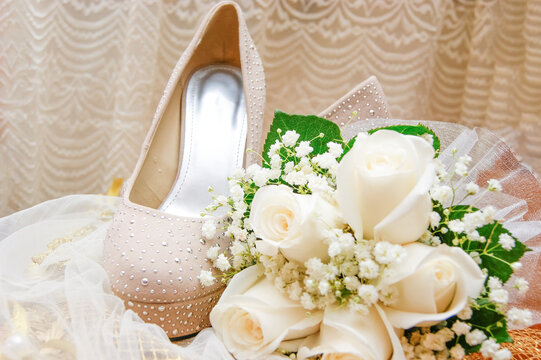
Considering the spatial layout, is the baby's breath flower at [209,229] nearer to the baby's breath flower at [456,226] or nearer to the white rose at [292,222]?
the white rose at [292,222]

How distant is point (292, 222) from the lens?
0.45 metres

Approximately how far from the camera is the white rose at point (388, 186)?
41cm

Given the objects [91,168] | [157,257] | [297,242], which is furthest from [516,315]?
[91,168]

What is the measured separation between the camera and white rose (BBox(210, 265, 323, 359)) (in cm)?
45

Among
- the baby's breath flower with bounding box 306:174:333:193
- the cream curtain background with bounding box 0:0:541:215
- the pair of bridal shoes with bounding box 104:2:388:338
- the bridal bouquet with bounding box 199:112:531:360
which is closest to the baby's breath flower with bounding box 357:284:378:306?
the bridal bouquet with bounding box 199:112:531:360

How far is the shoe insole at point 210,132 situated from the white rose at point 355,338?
1.33 feet

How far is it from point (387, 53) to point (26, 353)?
35.0 inches

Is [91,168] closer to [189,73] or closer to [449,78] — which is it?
[189,73]

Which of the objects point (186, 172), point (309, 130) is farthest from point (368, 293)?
point (186, 172)

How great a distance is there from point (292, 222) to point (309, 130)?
16 centimetres

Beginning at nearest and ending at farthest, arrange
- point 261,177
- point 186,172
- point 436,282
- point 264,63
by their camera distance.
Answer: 1. point 436,282
2. point 261,177
3. point 186,172
4. point 264,63

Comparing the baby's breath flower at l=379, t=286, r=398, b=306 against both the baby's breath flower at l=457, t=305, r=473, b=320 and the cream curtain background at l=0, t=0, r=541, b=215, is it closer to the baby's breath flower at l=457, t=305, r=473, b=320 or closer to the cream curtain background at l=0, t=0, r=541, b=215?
the baby's breath flower at l=457, t=305, r=473, b=320

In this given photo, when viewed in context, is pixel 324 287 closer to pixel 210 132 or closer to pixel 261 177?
pixel 261 177

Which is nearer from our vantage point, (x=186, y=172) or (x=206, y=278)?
(x=206, y=278)
